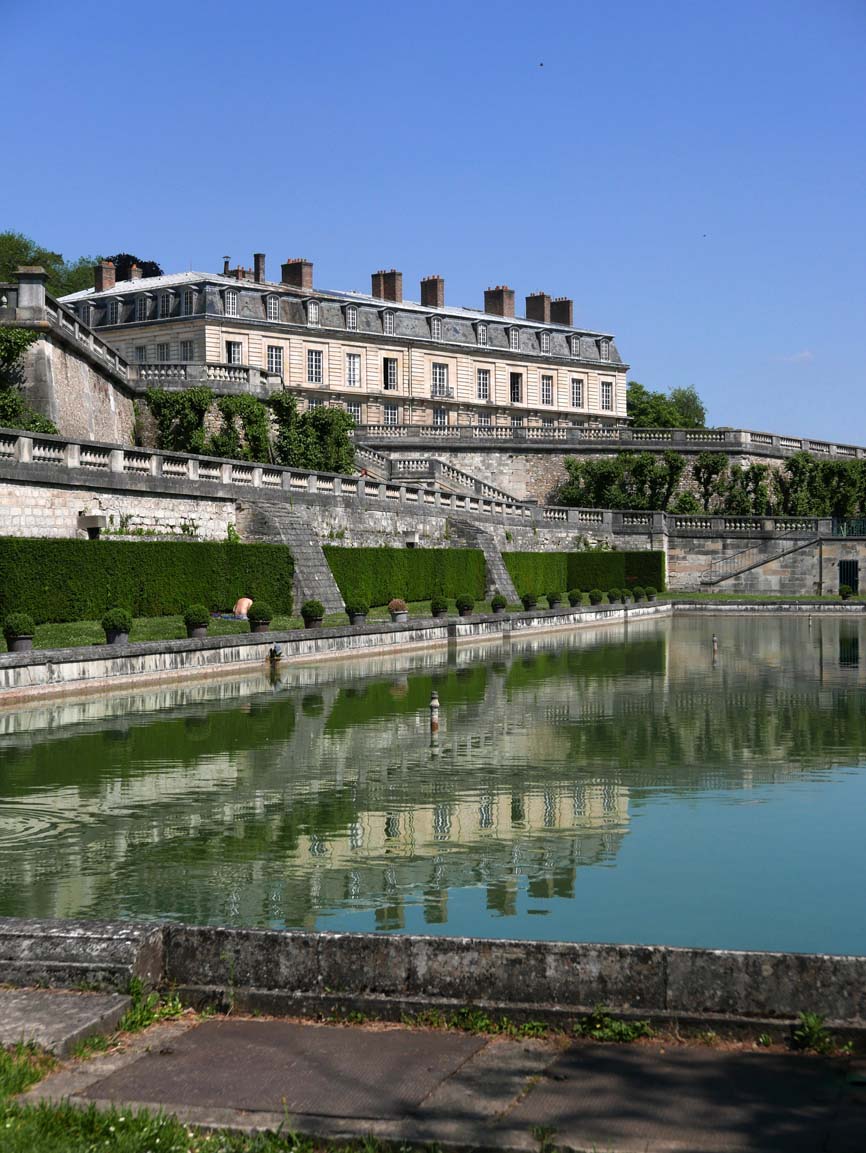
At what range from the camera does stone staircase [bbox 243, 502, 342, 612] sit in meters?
34.2

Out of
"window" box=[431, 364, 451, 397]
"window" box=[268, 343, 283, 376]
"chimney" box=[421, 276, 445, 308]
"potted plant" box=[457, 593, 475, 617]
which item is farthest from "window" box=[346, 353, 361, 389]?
"potted plant" box=[457, 593, 475, 617]

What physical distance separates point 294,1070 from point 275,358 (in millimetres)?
69681

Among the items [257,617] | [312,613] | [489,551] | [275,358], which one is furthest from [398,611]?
[275,358]

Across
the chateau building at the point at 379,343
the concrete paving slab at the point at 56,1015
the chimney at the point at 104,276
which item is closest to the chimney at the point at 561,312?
the chateau building at the point at 379,343

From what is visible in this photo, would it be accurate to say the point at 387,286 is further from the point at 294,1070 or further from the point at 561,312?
the point at 294,1070

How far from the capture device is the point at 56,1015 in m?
5.69

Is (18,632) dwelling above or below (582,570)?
below

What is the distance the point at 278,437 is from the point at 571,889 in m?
42.2

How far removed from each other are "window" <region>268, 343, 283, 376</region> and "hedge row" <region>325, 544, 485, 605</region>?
99.1 ft

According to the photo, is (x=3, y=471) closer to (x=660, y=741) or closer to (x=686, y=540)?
(x=660, y=741)

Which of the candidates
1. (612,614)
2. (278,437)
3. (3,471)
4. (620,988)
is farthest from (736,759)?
(278,437)

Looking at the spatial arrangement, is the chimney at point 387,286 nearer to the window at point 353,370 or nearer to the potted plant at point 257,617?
the window at point 353,370

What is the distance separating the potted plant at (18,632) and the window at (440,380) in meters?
59.7

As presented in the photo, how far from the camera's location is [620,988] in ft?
19.0
